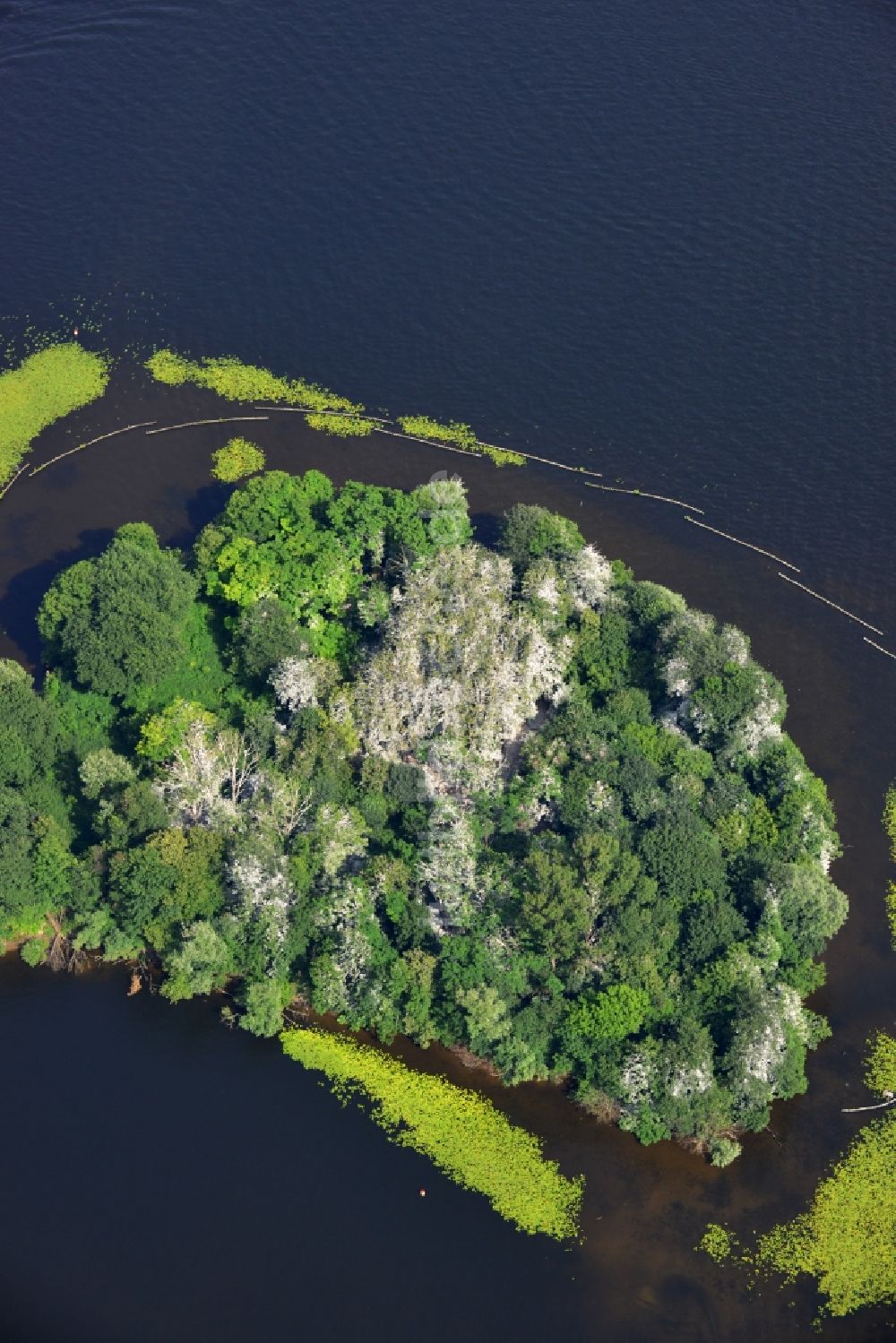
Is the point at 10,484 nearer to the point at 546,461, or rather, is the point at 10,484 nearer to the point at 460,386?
the point at 460,386

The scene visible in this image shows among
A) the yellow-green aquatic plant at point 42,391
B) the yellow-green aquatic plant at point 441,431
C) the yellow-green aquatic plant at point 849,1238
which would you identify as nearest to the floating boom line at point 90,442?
the yellow-green aquatic plant at point 42,391

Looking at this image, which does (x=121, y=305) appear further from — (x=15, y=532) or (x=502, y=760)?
(x=502, y=760)

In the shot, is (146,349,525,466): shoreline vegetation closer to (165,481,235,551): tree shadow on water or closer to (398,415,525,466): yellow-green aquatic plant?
(398,415,525,466): yellow-green aquatic plant

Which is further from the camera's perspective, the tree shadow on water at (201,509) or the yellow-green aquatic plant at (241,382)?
the yellow-green aquatic plant at (241,382)

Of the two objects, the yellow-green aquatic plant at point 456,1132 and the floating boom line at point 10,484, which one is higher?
the floating boom line at point 10,484

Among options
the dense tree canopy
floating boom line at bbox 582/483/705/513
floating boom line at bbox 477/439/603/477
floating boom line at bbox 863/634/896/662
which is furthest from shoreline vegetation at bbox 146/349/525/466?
floating boom line at bbox 863/634/896/662

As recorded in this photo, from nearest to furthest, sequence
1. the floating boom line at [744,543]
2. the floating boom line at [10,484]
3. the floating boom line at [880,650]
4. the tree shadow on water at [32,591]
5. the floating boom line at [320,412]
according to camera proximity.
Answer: the tree shadow on water at [32,591], the floating boom line at [880,650], the floating boom line at [744,543], the floating boom line at [10,484], the floating boom line at [320,412]

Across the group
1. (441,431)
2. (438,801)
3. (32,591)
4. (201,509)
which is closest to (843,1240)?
(438,801)

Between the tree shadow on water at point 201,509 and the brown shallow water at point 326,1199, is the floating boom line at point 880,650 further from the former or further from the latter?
the tree shadow on water at point 201,509

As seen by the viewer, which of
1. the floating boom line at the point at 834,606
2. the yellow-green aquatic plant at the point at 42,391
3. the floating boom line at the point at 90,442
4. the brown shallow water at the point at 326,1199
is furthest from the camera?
the yellow-green aquatic plant at the point at 42,391
